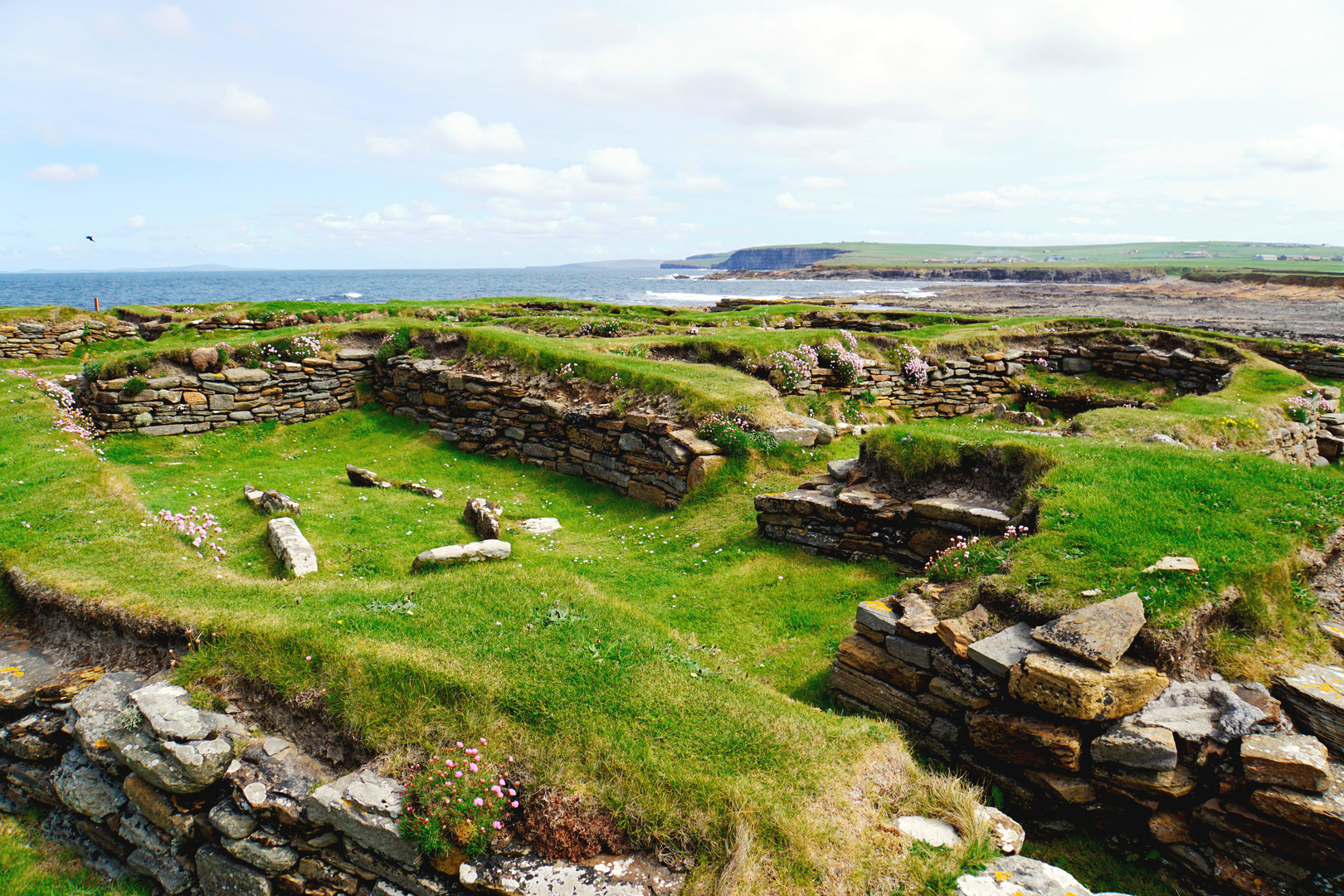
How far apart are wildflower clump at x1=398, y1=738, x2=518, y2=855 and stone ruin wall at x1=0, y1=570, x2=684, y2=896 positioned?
0.11 m

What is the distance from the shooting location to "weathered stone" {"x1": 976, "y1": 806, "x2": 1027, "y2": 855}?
480 centimetres

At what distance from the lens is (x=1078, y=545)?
22.8 ft

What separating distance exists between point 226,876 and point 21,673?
366 cm

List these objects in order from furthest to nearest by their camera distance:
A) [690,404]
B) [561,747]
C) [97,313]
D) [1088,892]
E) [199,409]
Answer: [97,313] → [199,409] → [690,404] → [561,747] → [1088,892]

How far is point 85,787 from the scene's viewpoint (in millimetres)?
5953

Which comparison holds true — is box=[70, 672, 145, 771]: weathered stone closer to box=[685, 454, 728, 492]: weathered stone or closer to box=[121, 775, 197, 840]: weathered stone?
box=[121, 775, 197, 840]: weathered stone

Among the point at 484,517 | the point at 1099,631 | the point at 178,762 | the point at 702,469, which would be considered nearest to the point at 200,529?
the point at 484,517

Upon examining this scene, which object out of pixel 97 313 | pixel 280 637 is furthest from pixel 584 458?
pixel 97 313

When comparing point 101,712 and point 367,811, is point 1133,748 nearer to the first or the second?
point 367,811

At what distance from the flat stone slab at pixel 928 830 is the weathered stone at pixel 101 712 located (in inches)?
268

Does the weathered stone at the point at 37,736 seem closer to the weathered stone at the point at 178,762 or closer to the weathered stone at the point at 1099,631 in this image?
the weathered stone at the point at 178,762

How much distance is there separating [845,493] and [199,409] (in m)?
16.5

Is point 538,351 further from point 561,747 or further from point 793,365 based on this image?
point 561,747

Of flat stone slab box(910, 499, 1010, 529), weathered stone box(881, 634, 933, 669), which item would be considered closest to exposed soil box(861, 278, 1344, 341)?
flat stone slab box(910, 499, 1010, 529)
